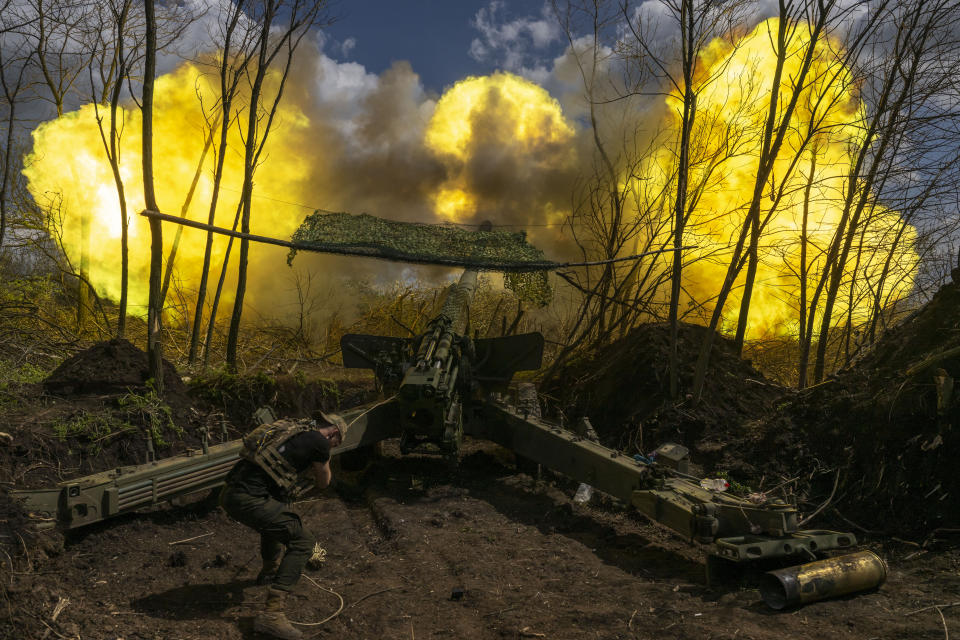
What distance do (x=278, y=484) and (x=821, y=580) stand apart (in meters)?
3.63

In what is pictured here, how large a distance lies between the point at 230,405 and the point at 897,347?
7.60 meters

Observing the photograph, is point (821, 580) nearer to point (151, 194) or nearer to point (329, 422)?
point (329, 422)

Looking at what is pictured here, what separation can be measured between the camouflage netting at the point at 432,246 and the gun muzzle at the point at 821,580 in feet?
13.8

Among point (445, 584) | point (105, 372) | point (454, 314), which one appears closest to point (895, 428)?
point (445, 584)

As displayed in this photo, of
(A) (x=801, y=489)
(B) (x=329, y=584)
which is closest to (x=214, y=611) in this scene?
(B) (x=329, y=584)

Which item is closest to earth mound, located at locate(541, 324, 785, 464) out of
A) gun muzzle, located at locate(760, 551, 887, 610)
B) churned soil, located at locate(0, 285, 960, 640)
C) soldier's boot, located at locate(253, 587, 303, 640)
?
churned soil, located at locate(0, 285, 960, 640)

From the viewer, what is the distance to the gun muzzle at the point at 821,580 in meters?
4.05

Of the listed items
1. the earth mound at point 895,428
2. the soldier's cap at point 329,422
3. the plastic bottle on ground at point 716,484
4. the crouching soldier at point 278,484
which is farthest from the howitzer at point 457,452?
the soldier's cap at point 329,422

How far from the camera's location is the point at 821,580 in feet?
13.5

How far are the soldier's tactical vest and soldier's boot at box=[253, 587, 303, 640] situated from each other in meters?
0.79

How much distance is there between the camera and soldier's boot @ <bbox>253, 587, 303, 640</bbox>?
4059 millimetres

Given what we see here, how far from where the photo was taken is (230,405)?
325 inches

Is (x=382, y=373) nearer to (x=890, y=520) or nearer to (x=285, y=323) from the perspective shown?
(x=890, y=520)

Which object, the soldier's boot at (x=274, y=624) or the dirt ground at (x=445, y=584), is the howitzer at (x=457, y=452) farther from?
the soldier's boot at (x=274, y=624)
